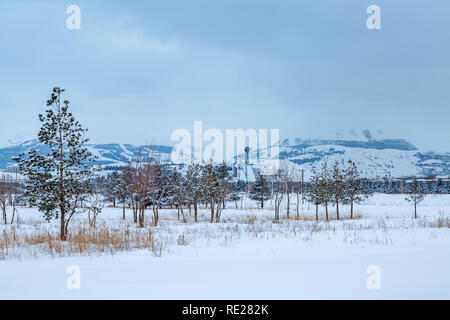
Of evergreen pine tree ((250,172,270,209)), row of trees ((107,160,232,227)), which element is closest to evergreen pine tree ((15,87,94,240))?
row of trees ((107,160,232,227))

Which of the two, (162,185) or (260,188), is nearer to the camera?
(162,185)

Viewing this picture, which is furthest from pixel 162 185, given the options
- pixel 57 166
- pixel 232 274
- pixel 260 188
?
pixel 260 188

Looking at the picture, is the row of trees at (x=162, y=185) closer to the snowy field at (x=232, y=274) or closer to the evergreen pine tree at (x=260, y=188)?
the snowy field at (x=232, y=274)

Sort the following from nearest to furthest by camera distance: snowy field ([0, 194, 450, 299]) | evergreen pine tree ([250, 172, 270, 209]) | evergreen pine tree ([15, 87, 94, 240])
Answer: snowy field ([0, 194, 450, 299]), evergreen pine tree ([15, 87, 94, 240]), evergreen pine tree ([250, 172, 270, 209])

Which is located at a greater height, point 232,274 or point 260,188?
point 232,274

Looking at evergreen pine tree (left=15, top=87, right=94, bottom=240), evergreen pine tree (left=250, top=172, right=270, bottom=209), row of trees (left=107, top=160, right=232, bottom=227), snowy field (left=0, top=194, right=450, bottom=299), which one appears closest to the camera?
snowy field (left=0, top=194, right=450, bottom=299)

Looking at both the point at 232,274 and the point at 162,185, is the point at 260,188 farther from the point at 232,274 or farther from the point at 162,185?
the point at 232,274

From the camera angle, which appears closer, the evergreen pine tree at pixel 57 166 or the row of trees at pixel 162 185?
the evergreen pine tree at pixel 57 166

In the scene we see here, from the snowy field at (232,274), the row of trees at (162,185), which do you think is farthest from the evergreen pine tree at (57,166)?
the row of trees at (162,185)

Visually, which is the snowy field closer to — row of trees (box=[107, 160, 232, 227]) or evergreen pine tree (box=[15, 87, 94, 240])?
evergreen pine tree (box=[15, 87, 94, 240])
